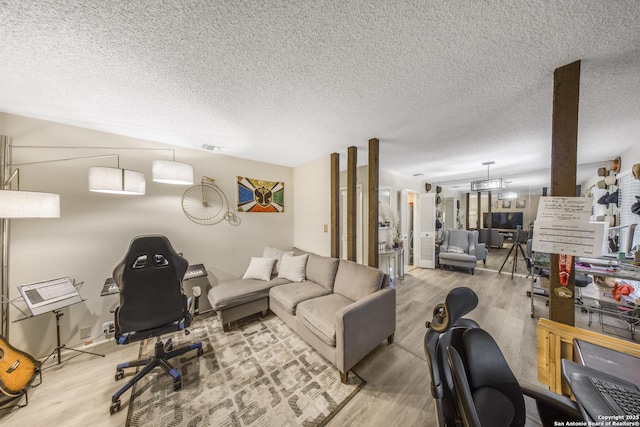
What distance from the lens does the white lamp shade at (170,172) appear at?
2.11 metres

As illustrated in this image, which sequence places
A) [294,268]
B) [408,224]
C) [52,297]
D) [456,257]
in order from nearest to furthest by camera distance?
[52,297]
[294,268]
[456,257]
[408,224]

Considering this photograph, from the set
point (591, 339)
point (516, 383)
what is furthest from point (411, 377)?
point (591, 339)

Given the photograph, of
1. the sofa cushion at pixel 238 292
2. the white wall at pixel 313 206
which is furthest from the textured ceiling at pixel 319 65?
the sofa cushion at pixel 238 292

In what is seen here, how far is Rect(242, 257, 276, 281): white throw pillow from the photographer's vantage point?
9.84ft

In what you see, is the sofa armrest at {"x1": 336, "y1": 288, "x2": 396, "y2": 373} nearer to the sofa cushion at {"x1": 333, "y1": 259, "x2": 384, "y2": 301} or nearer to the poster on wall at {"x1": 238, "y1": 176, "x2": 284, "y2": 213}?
the sofa cushion at {"x1": 333, "y1": 259, "x2": 384, "y2": 301}

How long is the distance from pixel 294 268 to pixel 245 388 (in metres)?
1.53

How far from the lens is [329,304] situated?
2.20m

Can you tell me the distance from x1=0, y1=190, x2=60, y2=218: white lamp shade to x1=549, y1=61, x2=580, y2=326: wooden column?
12.4 ft

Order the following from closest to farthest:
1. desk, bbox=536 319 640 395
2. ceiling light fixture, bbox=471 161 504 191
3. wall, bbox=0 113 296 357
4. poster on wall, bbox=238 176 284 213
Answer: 1. desk, bbox=536 319 640 395
2. wall, bbox=0 113 296 357
3. poster on wall, bbox=238 176 284 213
4. ceiling light fixture, bbox=471 161 504 191

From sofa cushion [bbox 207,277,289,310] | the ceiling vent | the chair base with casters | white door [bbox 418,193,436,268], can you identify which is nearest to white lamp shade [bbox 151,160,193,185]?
the ceiling vent

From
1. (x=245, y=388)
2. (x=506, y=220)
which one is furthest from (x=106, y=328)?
(x=506, y=220)

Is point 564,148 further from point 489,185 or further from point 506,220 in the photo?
point 506,220

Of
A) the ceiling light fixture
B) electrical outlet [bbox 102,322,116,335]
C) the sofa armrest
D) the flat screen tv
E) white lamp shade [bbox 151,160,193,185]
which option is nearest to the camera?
the sofa armrest

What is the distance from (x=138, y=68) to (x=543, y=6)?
2347 mm
